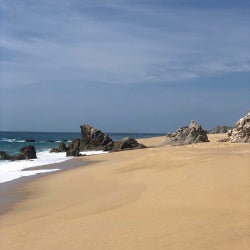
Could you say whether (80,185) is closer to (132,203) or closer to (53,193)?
(53,193)

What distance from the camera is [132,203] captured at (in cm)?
1006

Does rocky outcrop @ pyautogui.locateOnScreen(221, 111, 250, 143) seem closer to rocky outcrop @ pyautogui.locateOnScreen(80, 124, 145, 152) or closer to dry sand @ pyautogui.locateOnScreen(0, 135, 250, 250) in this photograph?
rocky outcrop @ pyautogui.locateOnScreen(80, 124, 145, 152)

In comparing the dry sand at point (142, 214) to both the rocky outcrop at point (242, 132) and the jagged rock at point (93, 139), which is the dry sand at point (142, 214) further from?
the jagged rock at point (93, 139)

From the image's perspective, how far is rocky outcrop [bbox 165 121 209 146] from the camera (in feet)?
126

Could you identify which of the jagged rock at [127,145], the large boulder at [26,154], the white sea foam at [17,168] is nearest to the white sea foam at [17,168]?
the white sea foam at [17,168]

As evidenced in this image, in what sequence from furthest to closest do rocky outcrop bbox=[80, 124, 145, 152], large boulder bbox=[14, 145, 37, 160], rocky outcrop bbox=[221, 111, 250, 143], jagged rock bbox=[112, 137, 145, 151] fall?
rocky outcrop bbox=[80, 124, 145, 152]
jagged rock bbox=[112, 137, 145, 151]
large boulder bbox=[14, 145, 37, 160]
rocky outcrop bbox=[221, 111, 250, 143]

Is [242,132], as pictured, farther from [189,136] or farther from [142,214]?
[142,214]

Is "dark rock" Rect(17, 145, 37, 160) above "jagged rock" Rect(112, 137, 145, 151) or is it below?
below

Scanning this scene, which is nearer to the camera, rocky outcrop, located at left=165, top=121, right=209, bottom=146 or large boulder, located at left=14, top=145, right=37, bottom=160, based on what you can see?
large boulder, located at left=14, top=145, right=37, bottom=160

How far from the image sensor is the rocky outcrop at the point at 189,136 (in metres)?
38.5

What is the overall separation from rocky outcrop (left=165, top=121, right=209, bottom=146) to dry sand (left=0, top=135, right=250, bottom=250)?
24.3 metres

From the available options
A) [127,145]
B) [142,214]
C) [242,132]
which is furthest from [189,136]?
[142,214]

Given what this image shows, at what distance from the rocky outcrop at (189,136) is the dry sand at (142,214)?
79.8 feet

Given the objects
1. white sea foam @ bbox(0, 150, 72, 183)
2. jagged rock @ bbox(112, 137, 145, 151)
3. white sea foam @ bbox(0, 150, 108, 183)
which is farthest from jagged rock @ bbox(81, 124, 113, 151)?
white sea foam @ bbox(0, 150, 72, 183)
